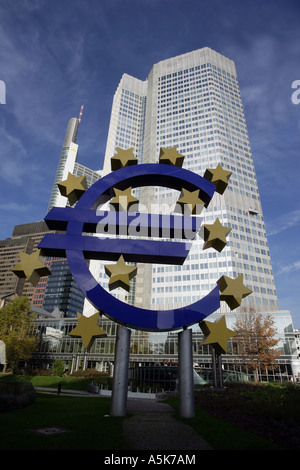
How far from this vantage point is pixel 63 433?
32.5 ft

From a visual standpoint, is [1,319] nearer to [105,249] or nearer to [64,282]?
[105,249]

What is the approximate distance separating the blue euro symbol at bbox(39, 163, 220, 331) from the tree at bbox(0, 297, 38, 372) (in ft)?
135

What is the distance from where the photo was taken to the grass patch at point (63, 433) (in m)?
8.44

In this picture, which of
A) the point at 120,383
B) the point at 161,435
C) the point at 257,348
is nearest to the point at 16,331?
the point at 257,348

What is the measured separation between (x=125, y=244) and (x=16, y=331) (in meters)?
47.5

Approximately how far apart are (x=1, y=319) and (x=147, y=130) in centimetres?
9208

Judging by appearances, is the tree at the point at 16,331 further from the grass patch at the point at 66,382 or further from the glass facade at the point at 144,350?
the glass facade at the point at 144,350

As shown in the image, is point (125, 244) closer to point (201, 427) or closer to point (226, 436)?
point (201, 427)

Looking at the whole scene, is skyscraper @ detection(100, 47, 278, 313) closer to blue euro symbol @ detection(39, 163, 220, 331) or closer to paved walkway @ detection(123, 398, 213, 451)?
blue euro symbol @ detection(39, 163, 220, 331)

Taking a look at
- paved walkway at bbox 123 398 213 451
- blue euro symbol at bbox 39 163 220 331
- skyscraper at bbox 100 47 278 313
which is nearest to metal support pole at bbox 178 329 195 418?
paved walkway at bbox 123 398 213 451

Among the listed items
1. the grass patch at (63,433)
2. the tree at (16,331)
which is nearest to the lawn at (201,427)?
the grass patch at (63,433)

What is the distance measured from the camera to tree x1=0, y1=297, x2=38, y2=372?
48.2 metres
